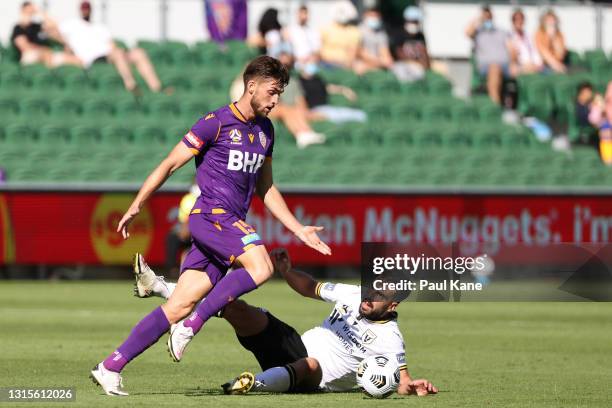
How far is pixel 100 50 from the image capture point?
23.8 metres

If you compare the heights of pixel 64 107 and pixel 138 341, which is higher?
pixel 138 341

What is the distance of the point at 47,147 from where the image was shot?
A: 71.5 feet

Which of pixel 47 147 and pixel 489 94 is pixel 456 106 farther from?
pixel 47 147

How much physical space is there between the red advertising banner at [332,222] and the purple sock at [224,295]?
11.6 m

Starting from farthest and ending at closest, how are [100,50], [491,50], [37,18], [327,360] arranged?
1. [491,50]
2. [100,50]
3. [37,18]
4. [327,360]

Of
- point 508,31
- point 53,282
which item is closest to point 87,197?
point 53,282

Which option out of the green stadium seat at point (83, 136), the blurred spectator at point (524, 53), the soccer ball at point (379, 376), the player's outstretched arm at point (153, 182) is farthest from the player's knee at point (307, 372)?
the blurred spectator at point (524, 53)

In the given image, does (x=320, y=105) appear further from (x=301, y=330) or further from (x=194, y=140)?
(x=194, y=140)

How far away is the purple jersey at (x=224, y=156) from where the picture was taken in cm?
845

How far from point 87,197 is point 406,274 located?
13.0m

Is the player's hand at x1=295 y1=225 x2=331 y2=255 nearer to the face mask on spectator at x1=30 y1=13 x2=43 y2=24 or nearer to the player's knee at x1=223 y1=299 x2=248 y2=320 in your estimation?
the player's knee at x1=223 y1=299 x2=248 y2=320

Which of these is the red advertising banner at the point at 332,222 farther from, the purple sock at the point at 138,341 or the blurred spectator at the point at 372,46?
the purple sock at the point at 138,341

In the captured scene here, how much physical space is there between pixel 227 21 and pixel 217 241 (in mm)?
17681

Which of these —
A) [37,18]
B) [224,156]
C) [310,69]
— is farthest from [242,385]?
[310,69]
